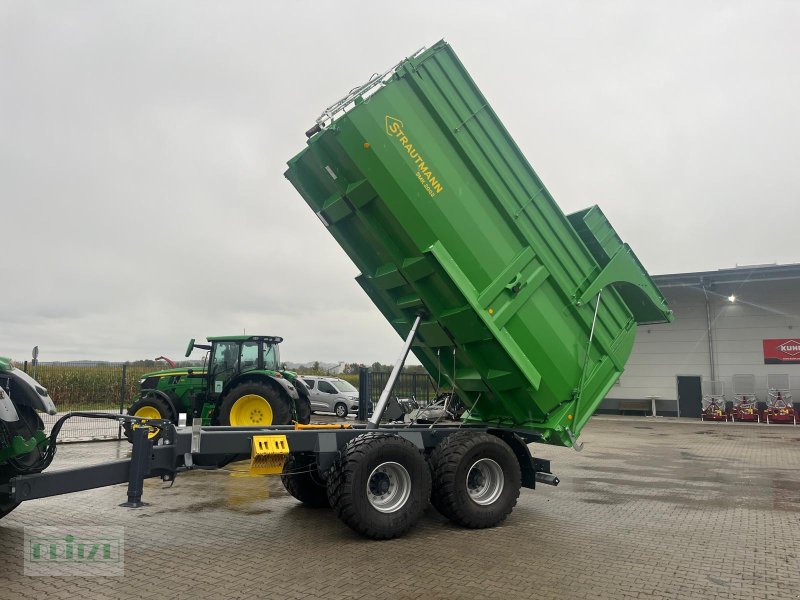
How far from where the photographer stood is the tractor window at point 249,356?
11867mm

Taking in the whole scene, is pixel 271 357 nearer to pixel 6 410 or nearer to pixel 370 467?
pixel 370 467

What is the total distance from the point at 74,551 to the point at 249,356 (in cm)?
671

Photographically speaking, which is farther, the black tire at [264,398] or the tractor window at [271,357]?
the tractor window at [271,357]

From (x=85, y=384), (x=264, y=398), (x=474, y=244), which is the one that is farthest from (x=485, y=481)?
(x=85, y=384)

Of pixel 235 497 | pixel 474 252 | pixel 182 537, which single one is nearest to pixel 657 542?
pixel 474 252

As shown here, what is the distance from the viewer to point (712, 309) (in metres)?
24.5

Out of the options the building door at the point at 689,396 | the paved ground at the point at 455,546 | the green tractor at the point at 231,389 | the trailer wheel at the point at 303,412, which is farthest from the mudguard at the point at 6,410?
the building door at the point at 689,396

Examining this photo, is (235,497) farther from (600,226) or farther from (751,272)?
(751,272)

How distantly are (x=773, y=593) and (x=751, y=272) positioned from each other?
831 inches

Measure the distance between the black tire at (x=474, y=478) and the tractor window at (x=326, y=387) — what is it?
16.5 meters

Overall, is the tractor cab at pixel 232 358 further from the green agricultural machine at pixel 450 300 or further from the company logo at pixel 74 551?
the company logo at pixel 74 551

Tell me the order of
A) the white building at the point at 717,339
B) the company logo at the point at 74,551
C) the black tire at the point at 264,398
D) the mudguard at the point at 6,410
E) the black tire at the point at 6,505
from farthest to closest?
the white building at the point at 717,339
the black tire at the point at 264,398
the black tire at the point at 6,505
the company logo at the point at 74,551
the mudguard at the point at 6,410

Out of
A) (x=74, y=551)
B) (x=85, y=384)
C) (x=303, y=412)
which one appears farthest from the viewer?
(x=85, y=384)

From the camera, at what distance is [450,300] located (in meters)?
A: 6.33
